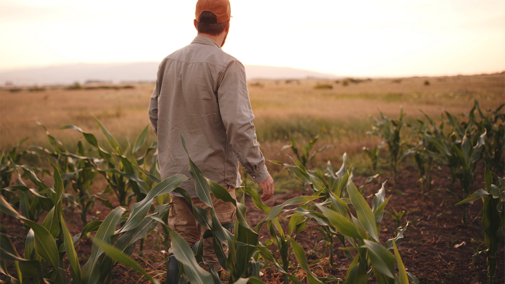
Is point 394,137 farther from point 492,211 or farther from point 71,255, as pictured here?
point 71,255

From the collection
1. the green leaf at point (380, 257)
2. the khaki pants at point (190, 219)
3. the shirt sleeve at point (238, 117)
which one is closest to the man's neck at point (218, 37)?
the shirt sleeve at point (238, 117)

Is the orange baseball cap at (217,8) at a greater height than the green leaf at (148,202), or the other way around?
the orange baseball cap at (217,8)

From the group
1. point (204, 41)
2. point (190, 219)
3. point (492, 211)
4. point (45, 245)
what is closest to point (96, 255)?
point (45, 245)

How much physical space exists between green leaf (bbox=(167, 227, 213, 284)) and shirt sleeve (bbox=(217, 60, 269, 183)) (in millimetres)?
683

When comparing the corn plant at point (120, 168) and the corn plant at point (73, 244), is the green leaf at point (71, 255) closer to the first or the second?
the corn plant at point (73, 244)

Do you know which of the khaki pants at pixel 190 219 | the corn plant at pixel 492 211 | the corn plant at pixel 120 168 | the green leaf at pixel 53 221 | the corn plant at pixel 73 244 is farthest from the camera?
the corn plant at pixel 120 168

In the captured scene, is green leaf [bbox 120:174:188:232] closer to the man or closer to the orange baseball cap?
the man

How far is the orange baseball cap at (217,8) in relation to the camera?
1.71m

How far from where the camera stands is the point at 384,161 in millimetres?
5238

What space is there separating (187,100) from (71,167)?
246 cm

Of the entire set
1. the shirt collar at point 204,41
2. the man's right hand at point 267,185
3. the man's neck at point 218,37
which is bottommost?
the man's right hand at point 267,185

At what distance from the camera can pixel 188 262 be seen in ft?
3.54

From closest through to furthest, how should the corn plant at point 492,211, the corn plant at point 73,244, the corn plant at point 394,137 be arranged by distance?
1. the corn plant at point 73,244
2. the corn plant at point 492,211
3. the corn plant at point 394,137

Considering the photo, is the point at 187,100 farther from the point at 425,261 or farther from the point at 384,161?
the point at 384,161
